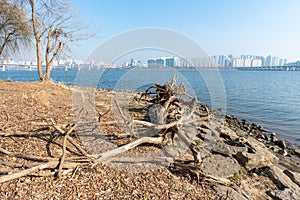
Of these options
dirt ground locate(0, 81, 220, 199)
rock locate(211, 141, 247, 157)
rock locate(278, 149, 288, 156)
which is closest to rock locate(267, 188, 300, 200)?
rock locate(211, 141, 247, 157)

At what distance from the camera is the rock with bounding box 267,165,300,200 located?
4.07 metres

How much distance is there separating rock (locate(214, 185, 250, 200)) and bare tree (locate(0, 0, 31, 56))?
47.4 ft

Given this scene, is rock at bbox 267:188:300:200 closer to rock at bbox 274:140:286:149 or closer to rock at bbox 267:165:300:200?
rock at bbox 267:165:300:200

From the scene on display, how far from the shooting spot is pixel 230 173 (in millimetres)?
4539

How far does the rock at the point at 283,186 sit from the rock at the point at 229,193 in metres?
0.99

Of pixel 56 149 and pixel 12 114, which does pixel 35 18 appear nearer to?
pixel 12 114

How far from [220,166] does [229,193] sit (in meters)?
1.17

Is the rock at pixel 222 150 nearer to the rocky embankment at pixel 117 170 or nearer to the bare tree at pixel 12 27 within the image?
the rocky embankment at pixel 117 170

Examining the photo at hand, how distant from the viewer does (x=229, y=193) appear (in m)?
3.58

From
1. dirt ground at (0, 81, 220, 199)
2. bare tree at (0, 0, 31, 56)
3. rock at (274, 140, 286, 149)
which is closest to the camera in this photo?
dirt ground at (0, 81, 220, 199)

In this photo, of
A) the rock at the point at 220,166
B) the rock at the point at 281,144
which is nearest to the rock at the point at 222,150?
the rock at the point at 220,166

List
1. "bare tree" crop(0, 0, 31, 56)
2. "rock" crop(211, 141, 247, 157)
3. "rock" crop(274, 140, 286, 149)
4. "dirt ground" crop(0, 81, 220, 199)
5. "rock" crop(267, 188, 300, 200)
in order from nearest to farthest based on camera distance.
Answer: "dirt ground" crop(0, 81, 220, 199)
"rock" crop(267, 188, 300, 200)
"rock" crop(211, 141, 247, 157)
"rock" crop(274, 140, 286, 149)
"bare tree" crop(0, 0, 31, 56)

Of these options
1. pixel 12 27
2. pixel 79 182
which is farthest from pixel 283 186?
pixel 12 27

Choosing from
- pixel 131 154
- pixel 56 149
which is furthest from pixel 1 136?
pixel 131 154
